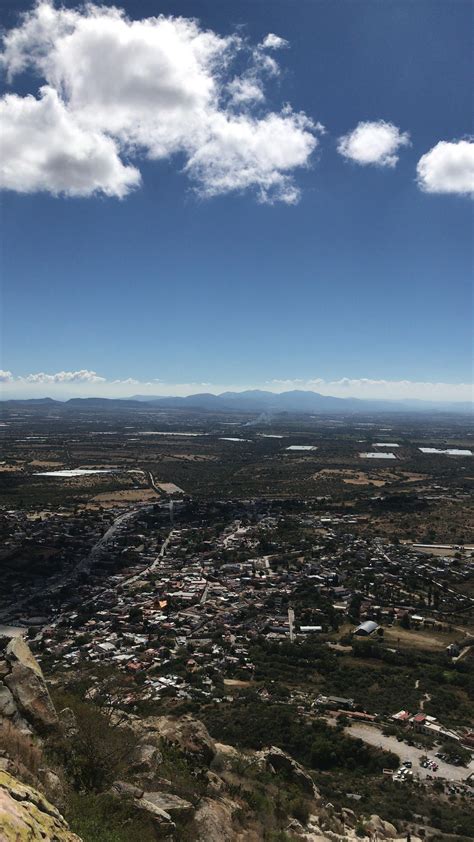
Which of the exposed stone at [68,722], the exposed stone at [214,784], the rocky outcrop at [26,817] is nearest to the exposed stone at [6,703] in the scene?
the exposed stone at [68,722]

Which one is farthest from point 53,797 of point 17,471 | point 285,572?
point 17,471

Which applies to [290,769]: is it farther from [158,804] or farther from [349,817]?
[158,804]

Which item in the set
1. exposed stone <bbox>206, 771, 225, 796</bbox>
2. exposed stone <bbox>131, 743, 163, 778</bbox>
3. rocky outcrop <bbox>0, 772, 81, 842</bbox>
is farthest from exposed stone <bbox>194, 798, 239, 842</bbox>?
rocky outcrop <bbox>0, 772, 81, 842</bbox>

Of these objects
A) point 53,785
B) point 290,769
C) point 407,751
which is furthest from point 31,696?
point 407,751

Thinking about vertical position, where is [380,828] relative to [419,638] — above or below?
above

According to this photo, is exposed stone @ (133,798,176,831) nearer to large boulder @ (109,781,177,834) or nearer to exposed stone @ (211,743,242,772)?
large boulder @ (109,781,177,834)
